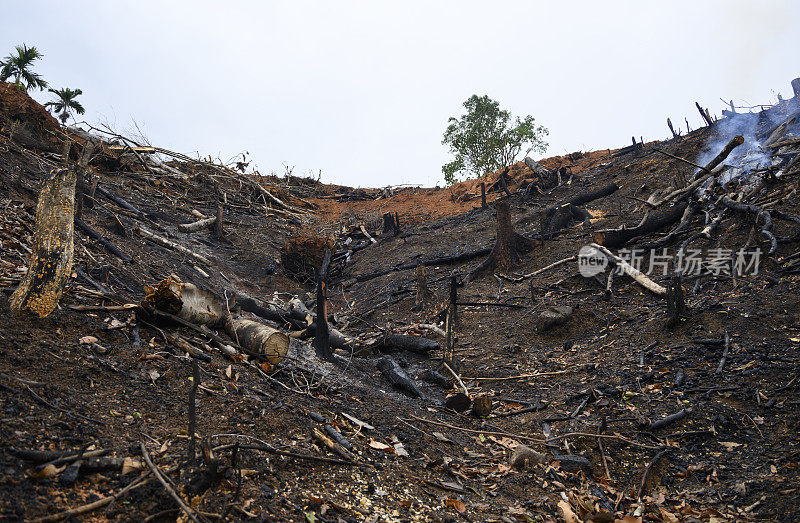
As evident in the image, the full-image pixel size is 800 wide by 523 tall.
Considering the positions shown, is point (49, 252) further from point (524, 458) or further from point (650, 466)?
point (650, 466)

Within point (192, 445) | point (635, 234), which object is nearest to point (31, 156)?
point (192, 445)

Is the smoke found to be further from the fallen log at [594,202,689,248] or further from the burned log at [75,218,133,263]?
the burned log at [75,218,133,263]

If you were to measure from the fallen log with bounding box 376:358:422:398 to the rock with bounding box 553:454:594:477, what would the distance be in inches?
80.6

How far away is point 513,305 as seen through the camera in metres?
8.46

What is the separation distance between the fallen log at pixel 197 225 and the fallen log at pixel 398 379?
816 centimetres

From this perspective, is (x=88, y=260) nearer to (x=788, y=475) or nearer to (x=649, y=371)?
(x=649, y=371)

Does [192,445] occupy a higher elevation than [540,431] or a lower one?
higher

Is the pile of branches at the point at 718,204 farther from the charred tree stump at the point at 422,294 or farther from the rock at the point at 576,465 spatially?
the rock at the point at 576,465

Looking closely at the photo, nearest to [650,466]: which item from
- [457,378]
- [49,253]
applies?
[457,378]

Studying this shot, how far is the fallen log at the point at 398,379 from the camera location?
5.69m

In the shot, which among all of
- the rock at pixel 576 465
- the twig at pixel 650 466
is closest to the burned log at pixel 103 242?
the rock at pixel 576 465

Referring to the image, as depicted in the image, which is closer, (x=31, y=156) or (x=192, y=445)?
(x=192, y=445)

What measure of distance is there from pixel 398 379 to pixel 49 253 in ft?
12.9

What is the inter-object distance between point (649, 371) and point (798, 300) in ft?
7.01
